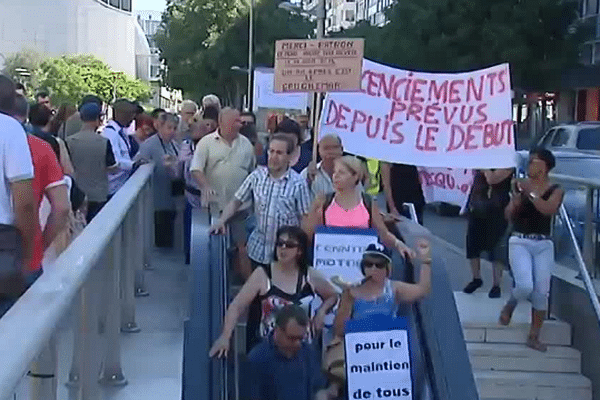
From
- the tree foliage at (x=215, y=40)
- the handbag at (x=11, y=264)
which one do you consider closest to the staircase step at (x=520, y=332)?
the handbag at (x=11, y=264)

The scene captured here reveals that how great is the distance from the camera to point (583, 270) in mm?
9516

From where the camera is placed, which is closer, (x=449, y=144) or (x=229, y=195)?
(x=229, y=195)

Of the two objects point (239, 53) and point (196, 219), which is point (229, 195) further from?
point (239, 53)

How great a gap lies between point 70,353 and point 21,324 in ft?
3.88

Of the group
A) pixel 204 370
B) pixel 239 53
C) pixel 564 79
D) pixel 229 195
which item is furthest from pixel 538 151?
pixel 239 53

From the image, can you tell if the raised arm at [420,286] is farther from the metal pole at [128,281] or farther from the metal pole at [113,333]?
the metal pole at [113,333]

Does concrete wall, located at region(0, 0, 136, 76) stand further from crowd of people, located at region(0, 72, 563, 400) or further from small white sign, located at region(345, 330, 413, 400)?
small white sign, located at region(345, 330, 413, 400)

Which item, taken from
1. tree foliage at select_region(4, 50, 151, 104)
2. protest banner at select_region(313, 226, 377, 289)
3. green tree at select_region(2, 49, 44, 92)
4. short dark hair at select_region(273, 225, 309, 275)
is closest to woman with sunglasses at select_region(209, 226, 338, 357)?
short dark hair at select_region(273, 225, 309, 275)

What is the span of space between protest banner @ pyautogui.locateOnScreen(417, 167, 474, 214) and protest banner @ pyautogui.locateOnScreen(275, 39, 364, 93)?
456 cm

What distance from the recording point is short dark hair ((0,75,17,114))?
472 cm

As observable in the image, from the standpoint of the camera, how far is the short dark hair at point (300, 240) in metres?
6.32

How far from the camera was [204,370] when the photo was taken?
612cm

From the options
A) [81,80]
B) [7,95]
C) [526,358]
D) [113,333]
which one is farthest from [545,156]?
[81,80]

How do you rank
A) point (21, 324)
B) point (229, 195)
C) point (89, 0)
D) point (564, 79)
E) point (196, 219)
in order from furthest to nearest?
point (89, 0) → point (564, 79) → point (229, 195) → point (196, 219) → point (21, 324)
